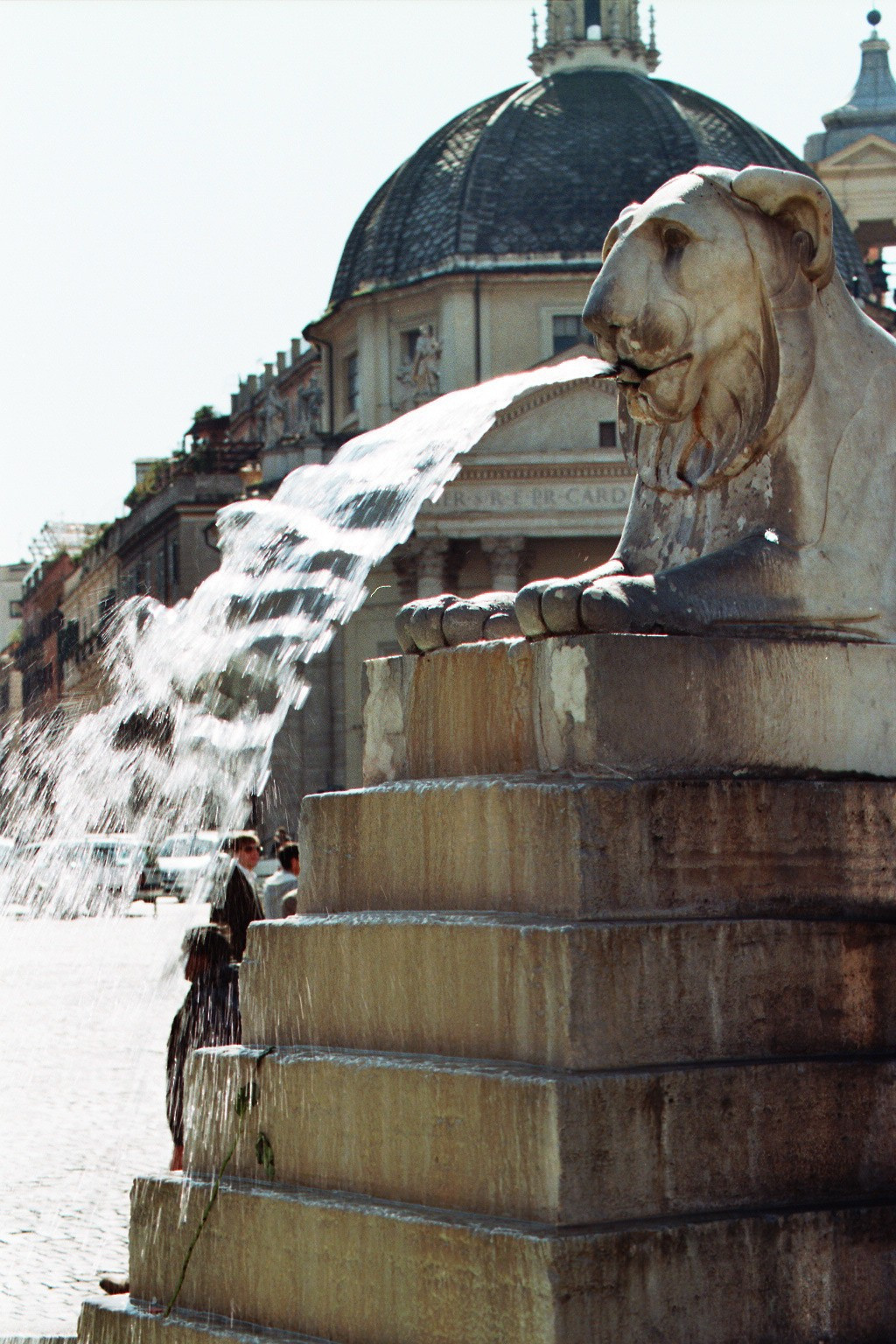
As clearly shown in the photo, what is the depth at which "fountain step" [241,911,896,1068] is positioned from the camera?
4.94 metres

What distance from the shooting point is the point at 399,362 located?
60.3 meters

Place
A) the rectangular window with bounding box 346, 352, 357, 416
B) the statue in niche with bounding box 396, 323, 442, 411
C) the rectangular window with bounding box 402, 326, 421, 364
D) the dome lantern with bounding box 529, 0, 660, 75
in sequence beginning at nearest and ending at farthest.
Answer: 1. the statue in niche with bounding box 396, 323, 442, 411
2. the rectangular window with bounding box 402, 326, 421, 364
3. the rectangular window with bounding box 346, 352, 357, 416
4. the dome lantern with bounding box 529, 0, 660, 75

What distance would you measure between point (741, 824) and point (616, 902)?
1.27ft

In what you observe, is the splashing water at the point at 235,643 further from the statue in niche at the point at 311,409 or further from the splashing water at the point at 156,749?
the statue in niche at the point at 311,409

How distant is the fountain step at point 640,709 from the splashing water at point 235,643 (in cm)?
101

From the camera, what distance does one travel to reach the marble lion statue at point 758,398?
574 cm

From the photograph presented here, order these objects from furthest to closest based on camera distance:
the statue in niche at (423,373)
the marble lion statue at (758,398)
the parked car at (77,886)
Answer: the statue in niche at (423,373) < the parked car at (77,886) < the marble lion statue at (758,398)

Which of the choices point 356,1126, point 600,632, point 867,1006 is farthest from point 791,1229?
point 600,632

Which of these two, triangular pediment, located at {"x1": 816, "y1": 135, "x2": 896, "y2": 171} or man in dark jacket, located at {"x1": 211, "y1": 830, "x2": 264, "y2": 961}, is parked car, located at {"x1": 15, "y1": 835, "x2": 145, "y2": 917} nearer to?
man in dark jacket, located at {"x1": 211, "y1": 830, "x2": 264, "y2": 961}

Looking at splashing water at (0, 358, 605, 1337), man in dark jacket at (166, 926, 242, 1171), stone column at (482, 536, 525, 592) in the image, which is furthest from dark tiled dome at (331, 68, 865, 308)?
man in dark jacket at (166, 926, 242, 1171)

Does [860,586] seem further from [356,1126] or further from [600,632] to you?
[356,1126]

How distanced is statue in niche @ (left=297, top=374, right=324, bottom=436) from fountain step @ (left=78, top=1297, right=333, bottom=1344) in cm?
5801

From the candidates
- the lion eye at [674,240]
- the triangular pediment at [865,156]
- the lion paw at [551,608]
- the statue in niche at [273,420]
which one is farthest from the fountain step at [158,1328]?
the triangular pediment at [865,156]

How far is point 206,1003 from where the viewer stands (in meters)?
9.09
